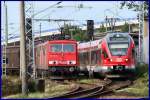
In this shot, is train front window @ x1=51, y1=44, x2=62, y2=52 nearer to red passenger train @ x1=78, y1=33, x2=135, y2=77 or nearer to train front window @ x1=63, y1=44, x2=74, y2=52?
train front window @ x1=63, y1=44, x2=74, y2=52

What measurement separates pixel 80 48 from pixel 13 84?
1784 centimetres

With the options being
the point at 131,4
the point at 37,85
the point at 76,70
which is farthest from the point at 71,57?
the point at 37,85

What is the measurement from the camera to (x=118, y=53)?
29828 millimetres

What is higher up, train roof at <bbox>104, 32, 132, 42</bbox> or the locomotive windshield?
train roof at <bbox>104, 32, 132, 42</bbox>

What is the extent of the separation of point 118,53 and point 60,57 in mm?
5217

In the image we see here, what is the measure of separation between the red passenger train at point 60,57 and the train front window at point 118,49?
4450 mm

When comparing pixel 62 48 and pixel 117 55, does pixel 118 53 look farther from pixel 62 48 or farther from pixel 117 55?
pixel 62 48

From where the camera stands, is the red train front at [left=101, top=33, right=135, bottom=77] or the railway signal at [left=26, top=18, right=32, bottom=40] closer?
the red train front at [left=101, top=33, right=135, bottom=77]

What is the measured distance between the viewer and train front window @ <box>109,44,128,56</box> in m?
29.7

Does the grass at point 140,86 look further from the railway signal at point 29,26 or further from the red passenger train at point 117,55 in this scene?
the railway signal at point 29,26

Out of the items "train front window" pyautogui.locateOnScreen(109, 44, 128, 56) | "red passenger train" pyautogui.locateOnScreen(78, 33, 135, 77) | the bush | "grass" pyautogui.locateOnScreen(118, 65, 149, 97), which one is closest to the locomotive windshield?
"red passenger train" pyautogui.locateOnScreen(78, 33, 135, 77)

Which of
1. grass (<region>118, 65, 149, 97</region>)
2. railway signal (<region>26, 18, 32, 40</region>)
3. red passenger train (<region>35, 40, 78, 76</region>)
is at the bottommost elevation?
grass (<region>118, 65, 149, 97</region>)

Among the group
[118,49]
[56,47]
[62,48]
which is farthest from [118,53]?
[56,47]

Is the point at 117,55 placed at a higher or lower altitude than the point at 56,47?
lower
